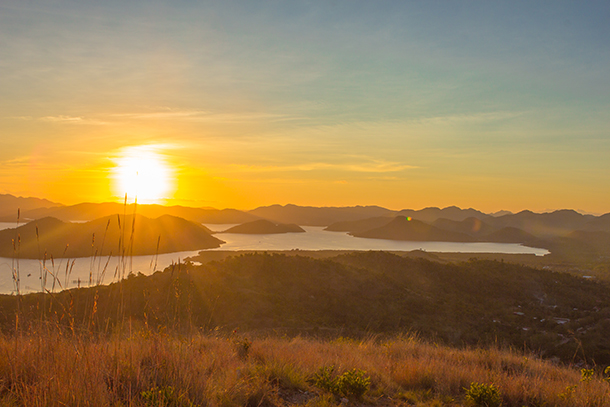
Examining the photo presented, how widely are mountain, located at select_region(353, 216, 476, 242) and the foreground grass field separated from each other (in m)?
131

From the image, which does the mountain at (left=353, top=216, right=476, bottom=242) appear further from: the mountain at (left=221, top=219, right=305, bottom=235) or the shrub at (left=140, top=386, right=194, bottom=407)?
the shrub at (left=140, top=386, right=194, bottom=407)

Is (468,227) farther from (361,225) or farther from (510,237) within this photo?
(361,225)

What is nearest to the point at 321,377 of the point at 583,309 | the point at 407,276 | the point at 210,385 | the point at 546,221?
the point at 210,385

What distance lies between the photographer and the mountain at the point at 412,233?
131 meters

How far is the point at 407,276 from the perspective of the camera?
91.9 ft

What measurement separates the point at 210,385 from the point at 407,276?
2627 cm

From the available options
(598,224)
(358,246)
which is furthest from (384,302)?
(598,224)

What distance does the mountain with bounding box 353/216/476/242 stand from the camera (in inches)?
5162

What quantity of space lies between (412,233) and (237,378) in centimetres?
13839

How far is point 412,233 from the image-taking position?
446 ft

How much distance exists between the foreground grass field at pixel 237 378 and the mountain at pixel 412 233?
5169 inches

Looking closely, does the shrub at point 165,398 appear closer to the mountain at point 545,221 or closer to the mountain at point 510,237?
the mountain at point 510,237

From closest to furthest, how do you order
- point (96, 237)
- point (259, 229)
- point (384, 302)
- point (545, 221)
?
point (384, 302), point (96, 237), point (259, 229), point (545, 221)

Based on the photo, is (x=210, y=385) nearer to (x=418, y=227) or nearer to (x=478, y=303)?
(x=478, y=303)
